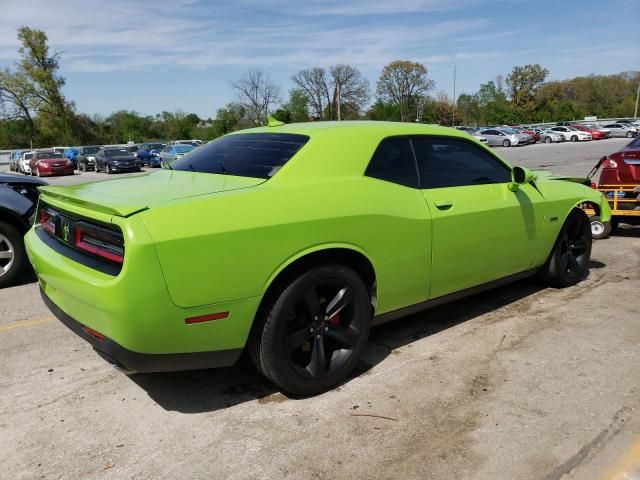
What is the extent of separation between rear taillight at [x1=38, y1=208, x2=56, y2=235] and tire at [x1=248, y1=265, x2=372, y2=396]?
1.52 metres

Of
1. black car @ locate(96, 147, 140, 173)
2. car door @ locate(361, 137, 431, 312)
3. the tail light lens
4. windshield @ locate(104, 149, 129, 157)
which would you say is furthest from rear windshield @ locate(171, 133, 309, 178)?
windshield @ locate(104, 149, 129, 157)

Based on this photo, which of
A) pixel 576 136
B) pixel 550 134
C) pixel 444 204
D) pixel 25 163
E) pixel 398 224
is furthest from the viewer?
pixel 550 134

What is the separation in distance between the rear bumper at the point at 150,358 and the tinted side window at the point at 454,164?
1798 millimetres

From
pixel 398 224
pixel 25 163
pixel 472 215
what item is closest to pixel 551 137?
pixel 25 163

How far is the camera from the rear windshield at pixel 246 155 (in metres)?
3.29

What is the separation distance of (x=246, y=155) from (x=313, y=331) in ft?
4.14

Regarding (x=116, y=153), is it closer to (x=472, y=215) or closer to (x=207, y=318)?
(x=472, y=215)

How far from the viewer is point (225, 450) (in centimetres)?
265

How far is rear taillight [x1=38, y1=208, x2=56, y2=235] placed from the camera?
341cm

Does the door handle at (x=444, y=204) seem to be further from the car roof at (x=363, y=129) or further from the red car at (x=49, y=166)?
the red car at (x=49, y=166)

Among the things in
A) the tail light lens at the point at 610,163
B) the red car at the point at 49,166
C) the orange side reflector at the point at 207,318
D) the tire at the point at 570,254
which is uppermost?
the tail light lens at the point at 610,163

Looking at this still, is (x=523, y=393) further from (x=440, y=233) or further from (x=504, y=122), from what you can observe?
(x=504, y=122)

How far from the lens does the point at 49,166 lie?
30734 mm

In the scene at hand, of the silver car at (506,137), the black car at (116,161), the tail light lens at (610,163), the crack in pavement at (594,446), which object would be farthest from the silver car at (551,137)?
the crack in pavement at (594,446)
